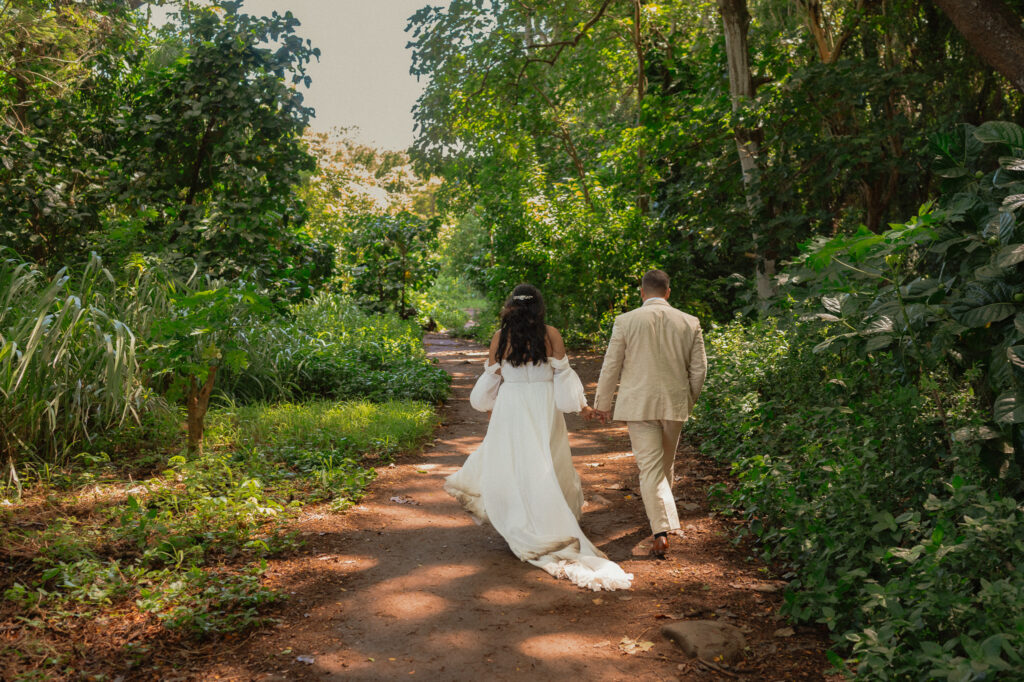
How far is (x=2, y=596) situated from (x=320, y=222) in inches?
695

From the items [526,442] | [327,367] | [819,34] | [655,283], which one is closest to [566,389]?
[526,442]

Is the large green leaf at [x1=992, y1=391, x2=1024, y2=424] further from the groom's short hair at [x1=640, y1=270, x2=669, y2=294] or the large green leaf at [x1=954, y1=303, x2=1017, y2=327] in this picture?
the groom's short hair at [x1=640, y1=270, x2=669, y2=294]

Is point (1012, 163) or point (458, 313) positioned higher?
point (1012, 163)

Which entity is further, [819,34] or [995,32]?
[819,34]

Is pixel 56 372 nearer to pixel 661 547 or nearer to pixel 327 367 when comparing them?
pixel 327 367

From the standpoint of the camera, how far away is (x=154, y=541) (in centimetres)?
Answer: 496

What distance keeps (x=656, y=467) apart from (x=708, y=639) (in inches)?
64.0

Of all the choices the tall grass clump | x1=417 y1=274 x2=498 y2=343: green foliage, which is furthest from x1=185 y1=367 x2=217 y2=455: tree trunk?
x1=417 y1=274 x2=498 y2=343: green foliage

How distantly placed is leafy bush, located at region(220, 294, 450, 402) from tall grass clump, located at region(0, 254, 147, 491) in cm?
184

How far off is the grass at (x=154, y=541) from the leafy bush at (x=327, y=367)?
1.82m

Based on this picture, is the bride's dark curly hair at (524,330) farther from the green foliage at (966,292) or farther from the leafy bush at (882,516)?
the green foliage at (966,292)

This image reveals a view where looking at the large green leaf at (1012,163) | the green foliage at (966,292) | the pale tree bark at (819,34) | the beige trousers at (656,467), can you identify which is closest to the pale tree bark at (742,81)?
the pale tree bark at (819,34)

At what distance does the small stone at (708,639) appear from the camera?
3.84 metres

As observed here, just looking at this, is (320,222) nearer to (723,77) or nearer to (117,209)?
(117,209)
